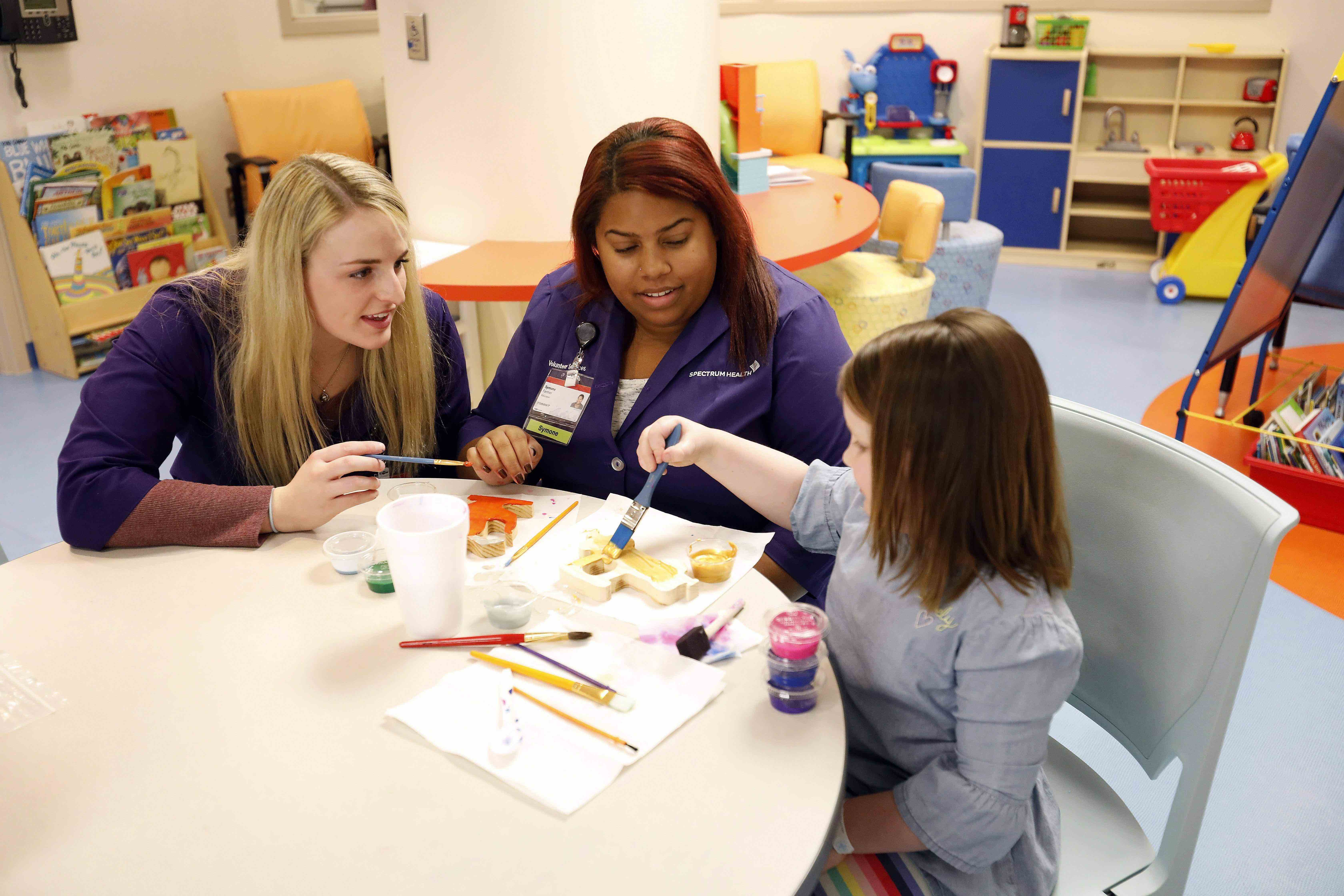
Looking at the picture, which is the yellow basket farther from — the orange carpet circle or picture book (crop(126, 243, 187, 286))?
picture book (crop(126, 243, 187, 286))

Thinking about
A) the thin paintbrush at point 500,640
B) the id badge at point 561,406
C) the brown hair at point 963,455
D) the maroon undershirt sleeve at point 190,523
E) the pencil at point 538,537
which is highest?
the brown hair at point 963,455

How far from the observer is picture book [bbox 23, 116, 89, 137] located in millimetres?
4543

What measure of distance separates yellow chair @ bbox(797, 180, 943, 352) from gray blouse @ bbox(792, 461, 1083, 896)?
2.19 meters

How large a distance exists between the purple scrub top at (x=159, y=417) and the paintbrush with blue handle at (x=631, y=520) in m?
0.60

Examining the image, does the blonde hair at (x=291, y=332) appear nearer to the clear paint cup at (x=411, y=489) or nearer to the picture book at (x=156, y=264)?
the clear paint cup at (x=411, y=489)

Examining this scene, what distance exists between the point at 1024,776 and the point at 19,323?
5146 millimetres

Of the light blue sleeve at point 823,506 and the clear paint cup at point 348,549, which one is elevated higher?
the light blue sleeve at point 823,506

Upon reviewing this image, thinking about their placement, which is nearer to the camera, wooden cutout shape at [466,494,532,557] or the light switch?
wooden cutout shape at [466,494,532,557]

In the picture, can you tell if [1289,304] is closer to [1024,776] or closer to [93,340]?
[1024,776]

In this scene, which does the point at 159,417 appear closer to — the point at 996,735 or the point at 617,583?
the point at 617,583

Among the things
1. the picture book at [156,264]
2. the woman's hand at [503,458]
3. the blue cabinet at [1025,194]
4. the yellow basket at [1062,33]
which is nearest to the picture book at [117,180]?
the picture book at [156,264]

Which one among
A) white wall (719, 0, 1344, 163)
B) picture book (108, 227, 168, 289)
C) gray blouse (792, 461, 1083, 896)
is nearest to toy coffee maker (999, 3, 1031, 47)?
white wall (719, 0, 1344, 163)

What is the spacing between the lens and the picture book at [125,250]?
4.85 meters

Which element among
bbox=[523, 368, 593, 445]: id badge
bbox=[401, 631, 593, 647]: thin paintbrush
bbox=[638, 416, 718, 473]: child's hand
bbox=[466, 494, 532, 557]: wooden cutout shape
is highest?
bbox=[638, 416, 718, 473]: child's hand
